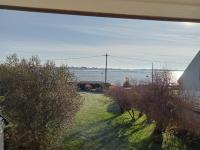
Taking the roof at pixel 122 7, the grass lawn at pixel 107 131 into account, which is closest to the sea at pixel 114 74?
the grass lawn at pixel 107 131

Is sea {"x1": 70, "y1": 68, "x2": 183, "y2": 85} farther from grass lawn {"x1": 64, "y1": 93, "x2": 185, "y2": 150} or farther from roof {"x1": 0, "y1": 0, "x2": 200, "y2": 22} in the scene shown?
roof {"x1": 0, "y1": 0, "x2": 200, "y2": 22}

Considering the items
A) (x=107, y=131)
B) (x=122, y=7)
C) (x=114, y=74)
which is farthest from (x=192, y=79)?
(x=122, y=7)

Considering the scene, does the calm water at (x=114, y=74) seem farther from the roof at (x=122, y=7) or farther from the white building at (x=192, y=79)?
the roof at (x=122, y=7)

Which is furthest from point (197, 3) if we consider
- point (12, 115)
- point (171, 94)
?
point (171, 94)

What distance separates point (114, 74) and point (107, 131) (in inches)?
42.1

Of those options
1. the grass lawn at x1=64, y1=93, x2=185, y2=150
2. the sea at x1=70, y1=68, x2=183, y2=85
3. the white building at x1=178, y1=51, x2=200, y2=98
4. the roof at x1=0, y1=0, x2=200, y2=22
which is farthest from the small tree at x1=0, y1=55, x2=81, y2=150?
the roof at x1=0, y1=0, x2=200, y2=22

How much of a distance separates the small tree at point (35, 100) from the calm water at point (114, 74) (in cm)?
19

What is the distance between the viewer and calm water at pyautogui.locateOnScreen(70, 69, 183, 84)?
12.1ft

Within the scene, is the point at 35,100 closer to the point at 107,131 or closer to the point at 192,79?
the point at 107,131

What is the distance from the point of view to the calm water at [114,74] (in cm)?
368

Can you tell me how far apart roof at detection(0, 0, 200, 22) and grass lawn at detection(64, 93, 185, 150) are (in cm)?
214

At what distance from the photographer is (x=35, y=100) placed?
3.92 metres

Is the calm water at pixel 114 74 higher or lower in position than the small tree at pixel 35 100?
higher

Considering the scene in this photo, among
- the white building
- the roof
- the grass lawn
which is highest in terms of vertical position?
the roof
